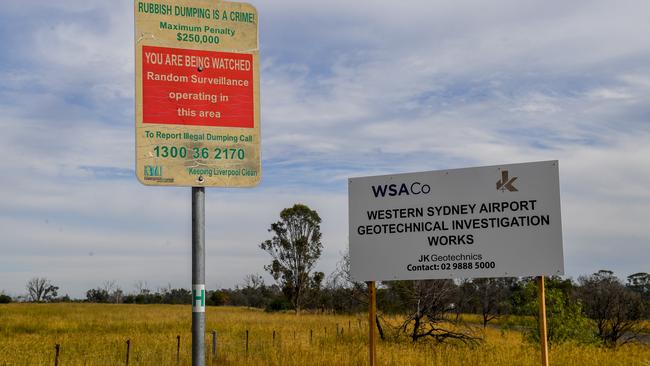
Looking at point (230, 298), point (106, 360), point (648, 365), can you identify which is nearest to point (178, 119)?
point (648, 365)

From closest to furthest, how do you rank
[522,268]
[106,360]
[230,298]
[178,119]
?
[178,119], [522,268], [106,360], [230,298]

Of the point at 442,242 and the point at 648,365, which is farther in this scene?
the point at 648,365

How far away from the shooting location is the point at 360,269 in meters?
8.38

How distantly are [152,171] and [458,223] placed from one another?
383 cm

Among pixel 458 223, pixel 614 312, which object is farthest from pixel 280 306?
pixel 458 223

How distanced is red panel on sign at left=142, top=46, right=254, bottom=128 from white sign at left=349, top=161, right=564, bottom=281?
276 centimetres

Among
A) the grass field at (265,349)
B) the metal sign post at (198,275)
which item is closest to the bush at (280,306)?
the grass field at (265,349)

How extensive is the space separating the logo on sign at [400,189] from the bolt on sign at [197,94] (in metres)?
2.63

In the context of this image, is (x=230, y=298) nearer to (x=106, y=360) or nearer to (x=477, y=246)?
(x=106, y=360)

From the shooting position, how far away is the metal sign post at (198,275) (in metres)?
5.77

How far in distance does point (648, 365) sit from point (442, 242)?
164 inches

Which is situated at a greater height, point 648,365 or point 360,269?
point 360,269

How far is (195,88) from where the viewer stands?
239 inches

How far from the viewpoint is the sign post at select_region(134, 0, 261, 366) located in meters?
5.86
